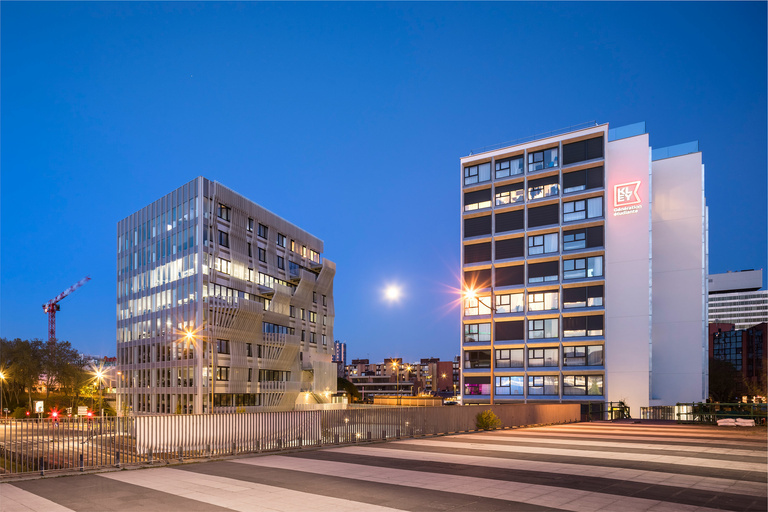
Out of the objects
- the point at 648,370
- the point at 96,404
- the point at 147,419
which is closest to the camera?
the point at 147,419

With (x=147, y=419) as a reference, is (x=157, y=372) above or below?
below

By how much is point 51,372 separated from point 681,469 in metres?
87.2

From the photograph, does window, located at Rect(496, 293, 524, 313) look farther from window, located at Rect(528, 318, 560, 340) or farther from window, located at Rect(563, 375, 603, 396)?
window, located at Rect(563, 375, 603, 396)

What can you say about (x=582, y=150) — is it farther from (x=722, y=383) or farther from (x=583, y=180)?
(x=722, y=383)

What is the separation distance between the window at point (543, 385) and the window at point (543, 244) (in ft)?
44.8

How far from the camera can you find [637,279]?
193ft

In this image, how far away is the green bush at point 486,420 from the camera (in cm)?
3241

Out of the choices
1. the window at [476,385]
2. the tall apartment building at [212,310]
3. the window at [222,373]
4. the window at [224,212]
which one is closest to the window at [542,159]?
the window at [476,385]

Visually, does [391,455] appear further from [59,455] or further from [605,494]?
[59,455]

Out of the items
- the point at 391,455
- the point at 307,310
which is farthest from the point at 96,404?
the point at 391,455

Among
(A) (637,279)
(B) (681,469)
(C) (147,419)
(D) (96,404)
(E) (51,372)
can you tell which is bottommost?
(D) (96,404)

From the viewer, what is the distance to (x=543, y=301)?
209 ft

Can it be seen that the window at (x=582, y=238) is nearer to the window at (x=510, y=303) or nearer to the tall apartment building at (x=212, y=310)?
the window at (x=510, y=303)

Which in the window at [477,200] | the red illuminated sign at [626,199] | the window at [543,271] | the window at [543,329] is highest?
the window at [477,200]
